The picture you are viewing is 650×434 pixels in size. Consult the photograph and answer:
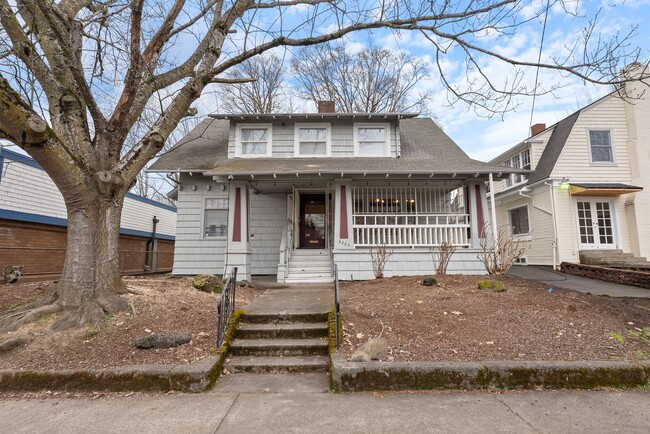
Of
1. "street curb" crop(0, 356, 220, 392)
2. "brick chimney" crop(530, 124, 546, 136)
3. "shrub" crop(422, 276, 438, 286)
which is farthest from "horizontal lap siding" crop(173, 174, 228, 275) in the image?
"brick chimney" crop(530, 124, 546, 136)

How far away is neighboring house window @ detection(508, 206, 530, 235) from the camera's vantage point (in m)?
14.0

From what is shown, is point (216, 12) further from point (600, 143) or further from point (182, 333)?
point (600, 143)

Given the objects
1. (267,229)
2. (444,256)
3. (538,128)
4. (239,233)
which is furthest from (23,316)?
(538,128)

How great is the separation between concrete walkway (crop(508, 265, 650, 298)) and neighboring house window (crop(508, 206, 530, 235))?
8.80 feet

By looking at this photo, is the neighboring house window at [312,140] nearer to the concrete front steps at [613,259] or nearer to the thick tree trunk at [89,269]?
the thick tree trunk at [89,269]

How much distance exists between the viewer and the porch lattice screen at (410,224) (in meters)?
9.35

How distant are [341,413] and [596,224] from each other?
44.6 ft

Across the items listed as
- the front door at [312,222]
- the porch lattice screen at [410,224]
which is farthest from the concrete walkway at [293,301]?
the front door at [312,222]

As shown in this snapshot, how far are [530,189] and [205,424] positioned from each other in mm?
14298

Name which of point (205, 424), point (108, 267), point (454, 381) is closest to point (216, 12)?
point (108, 267)

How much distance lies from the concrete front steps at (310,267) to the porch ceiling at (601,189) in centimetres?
932

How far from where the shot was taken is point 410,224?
10016 mm

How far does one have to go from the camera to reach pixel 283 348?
4512 millimetres

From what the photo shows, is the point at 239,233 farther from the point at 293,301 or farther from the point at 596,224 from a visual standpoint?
the point at 596,224
